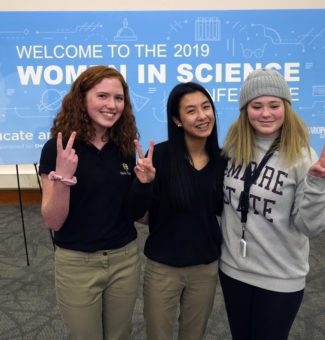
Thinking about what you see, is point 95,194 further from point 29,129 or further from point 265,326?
point 29,129

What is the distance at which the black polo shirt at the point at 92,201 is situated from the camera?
3.89 ft

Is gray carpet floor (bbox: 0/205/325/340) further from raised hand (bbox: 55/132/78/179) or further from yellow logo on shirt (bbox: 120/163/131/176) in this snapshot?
raised hand (bbox: 55/132/78/179)

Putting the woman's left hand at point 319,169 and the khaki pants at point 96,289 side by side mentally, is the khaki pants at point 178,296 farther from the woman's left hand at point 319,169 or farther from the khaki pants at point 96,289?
the woman's left hand at point 319,169

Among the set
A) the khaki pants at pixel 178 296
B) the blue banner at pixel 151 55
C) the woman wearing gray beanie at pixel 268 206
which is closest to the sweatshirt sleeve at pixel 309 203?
the woman wearing gray beanie at pixel 268 206

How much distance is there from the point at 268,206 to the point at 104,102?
67 centimetres

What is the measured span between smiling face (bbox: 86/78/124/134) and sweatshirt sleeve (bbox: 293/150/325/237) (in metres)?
0.67

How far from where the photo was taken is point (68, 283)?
1205mm

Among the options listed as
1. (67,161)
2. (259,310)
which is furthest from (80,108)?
(259,310)

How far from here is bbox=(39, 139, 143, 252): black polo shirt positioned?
118 centimetres

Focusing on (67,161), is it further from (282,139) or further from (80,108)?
(282,139)

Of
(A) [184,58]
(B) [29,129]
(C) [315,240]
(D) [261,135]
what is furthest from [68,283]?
(C) [315,240]

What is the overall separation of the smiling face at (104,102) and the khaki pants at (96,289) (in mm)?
475

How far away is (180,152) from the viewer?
4.12 ft

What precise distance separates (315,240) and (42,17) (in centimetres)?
304
